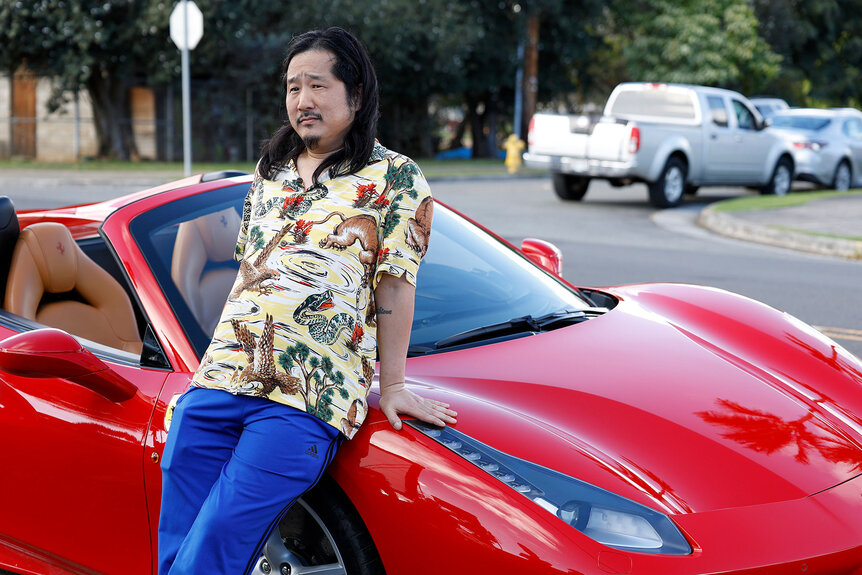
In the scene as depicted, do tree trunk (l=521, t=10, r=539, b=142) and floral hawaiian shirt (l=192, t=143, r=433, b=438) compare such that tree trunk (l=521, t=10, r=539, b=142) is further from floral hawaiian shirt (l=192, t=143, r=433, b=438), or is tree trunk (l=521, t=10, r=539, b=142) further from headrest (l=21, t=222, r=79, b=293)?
floral hawaiian shirt (l=192, t=143, r=433, b=438)

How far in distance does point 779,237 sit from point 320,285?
1125 centimetres

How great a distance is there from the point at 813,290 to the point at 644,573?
23.4 feet

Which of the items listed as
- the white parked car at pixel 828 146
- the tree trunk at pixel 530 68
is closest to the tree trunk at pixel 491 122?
the tree trunk at pixel 530 68

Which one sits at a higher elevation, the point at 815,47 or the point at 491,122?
the point at 815,47

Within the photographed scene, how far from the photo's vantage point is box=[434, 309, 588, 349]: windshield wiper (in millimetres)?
2977

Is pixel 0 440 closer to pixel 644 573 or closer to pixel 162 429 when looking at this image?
pixel 162 429

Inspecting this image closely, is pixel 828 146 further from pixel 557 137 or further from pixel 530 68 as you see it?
pixel 530 68

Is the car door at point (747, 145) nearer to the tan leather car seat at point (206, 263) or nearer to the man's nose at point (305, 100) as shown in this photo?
the tan leather car seat at point (206, 263)

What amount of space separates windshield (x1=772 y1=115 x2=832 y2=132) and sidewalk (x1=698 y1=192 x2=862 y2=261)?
375 centimetres

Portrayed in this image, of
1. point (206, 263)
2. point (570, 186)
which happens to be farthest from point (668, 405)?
point (570, 186)

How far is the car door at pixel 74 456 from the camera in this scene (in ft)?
8.44

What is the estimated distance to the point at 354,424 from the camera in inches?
89.7

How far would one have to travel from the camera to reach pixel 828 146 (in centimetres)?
1933

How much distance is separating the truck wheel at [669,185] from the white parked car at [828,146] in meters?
3.13
